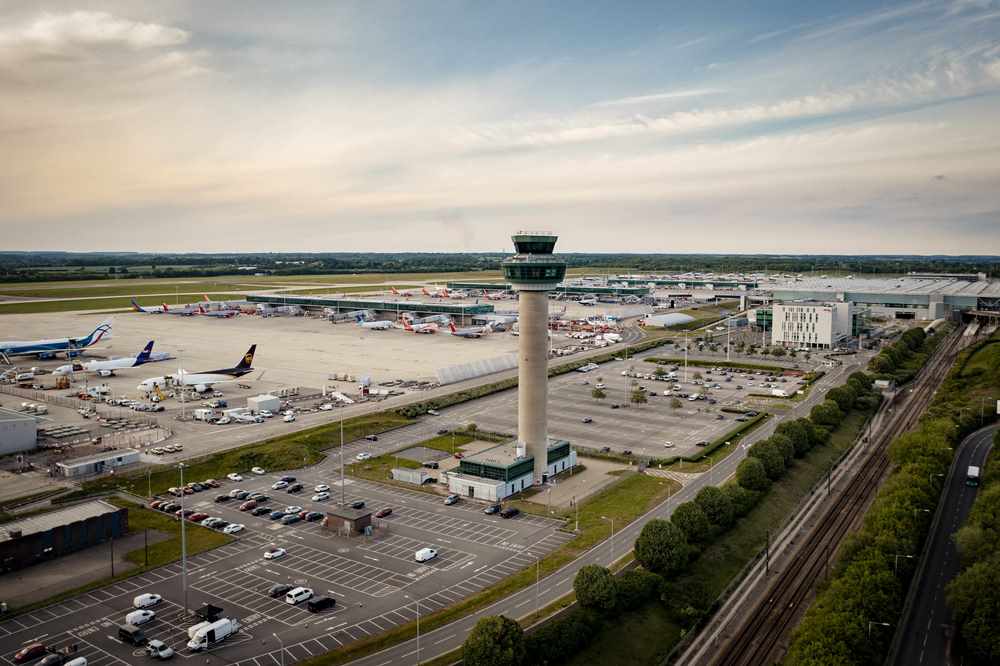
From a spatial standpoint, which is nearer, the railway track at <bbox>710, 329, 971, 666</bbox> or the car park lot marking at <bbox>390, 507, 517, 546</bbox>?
the railway track at <bbox>710, 329, 971, 666</bbox>

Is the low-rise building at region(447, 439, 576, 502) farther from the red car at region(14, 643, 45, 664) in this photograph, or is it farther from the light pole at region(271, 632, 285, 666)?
the red car at region(14, 643, 45, 664)

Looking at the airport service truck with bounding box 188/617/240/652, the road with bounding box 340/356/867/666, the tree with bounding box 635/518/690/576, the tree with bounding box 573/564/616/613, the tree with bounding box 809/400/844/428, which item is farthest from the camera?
the tree with bounding box 809/400/844/428

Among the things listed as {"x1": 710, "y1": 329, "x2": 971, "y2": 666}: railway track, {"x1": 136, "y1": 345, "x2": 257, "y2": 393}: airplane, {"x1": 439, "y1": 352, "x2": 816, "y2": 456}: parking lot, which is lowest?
{"x1": 710, "y1": 329, "x2": 971, "y2": 666}: railway track

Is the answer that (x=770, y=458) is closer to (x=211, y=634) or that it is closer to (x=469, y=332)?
(x=211, y=634)

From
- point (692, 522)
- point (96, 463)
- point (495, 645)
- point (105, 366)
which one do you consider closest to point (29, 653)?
point (495, 645)

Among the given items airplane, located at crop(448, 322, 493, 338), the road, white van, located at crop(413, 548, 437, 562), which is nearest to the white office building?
airplane, located at crop(448, 322, 493, 338)
